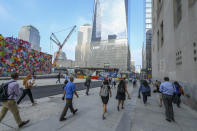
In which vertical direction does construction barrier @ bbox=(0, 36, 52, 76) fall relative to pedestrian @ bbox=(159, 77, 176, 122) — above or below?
above

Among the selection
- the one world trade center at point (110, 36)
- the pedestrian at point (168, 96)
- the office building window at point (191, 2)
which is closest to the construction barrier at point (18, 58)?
the pedestrian at point (168, 96)

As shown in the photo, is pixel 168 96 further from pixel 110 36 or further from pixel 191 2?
pixel 110 36

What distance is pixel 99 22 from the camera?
12288cm

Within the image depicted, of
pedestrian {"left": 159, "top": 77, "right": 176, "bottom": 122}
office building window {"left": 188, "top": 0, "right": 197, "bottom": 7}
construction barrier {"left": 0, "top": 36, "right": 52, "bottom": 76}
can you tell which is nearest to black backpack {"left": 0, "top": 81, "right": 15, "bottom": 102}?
pedestrian {"left": 159, "top": 77, "right": 176, "bottom": 122}

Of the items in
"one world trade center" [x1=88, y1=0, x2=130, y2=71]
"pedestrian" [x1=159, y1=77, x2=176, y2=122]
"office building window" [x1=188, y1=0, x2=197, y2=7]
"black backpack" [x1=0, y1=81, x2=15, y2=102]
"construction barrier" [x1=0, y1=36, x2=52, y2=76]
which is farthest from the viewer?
"one world trade center" [x1=88, y1=0, x2=130, y2=71]

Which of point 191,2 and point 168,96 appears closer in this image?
point 168,96

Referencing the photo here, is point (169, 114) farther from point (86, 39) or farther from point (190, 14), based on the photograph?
point (86, 39)

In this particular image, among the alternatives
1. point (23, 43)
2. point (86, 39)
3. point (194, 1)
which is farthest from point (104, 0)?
point (194, 1)

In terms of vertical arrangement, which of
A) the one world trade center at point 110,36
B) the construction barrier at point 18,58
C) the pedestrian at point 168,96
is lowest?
the pedestrian at point 168,96

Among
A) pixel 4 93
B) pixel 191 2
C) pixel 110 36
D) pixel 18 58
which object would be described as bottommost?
pixel 4 93

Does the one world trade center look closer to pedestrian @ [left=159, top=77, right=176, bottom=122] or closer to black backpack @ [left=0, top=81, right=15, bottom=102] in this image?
pedestrian @ [left=159, top=77, right=176, bottom=122]

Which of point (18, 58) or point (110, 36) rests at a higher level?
point (110, 36)

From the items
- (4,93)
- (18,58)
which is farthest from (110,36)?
(4,93)

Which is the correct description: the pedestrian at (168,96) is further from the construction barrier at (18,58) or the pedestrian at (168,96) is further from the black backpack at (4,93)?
the construction barrier at (18,58)
